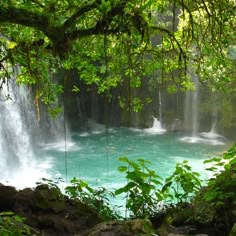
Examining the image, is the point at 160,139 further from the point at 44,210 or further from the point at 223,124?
the point at 44,210

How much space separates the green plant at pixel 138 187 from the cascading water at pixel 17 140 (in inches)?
236

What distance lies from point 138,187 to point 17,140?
970 cm

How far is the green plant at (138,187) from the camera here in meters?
3.50

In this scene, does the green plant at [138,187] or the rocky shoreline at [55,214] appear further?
the rocky shoreline at [55,214]

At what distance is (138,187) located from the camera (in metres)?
3.65

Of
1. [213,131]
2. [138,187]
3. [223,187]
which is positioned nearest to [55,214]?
[138,187]

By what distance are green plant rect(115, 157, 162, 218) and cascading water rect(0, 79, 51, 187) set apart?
5.98 meters

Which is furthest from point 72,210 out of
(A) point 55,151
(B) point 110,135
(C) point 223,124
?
(C) point 223,124

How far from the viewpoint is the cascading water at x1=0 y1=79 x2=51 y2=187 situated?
10.5 meters

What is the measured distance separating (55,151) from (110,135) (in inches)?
123

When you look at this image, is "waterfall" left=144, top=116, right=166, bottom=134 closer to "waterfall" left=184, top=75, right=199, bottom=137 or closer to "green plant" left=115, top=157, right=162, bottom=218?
"waterfall" left=184, top=75, right=199, bottom=137

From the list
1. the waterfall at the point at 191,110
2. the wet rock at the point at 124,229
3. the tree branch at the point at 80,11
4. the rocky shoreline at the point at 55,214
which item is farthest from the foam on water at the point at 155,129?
the tree branch at the point at 80,11

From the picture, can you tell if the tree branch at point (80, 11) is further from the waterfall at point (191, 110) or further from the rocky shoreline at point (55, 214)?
the waterfall at point (191, 110)

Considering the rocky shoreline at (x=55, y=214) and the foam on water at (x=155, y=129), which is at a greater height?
the foam on water at (x=155, y=129)
